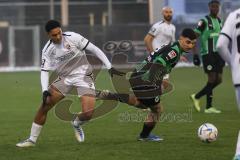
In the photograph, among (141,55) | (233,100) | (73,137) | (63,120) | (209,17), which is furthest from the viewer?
(141,55)

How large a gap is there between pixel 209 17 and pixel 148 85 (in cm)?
533

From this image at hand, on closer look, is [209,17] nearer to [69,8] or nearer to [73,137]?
[73,137]

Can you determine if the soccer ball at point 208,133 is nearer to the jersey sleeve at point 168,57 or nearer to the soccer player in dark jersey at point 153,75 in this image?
the soccer player in dark jersey at point 153,75

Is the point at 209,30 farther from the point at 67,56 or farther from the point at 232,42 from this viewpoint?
the point at 232,42

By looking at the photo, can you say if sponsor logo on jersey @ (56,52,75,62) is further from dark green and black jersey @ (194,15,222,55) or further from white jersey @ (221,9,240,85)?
dark green and black jersey @ (194,15,222,55)

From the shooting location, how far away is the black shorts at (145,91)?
11.2m

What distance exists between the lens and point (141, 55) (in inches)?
1400

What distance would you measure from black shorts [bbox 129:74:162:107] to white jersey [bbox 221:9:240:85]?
293cm

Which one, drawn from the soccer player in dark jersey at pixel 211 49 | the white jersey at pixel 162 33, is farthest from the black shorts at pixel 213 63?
the white jersey at pixel 162 33

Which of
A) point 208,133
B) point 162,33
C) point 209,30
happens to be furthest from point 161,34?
point 208,133

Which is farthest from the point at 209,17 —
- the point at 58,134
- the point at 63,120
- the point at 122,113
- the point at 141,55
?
the point at 141,55

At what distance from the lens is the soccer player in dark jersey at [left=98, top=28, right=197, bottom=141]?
429 inches

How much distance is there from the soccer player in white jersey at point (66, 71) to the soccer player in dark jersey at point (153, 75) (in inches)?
23.0

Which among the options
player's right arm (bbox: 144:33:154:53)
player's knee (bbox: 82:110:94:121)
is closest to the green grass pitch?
player's knee (bbox: 82:110:94:121)
